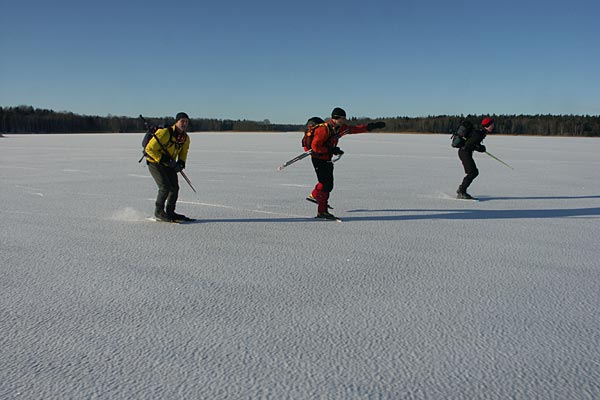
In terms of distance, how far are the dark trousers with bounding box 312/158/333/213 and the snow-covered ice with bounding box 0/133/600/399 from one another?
0.39 metres

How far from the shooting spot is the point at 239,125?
11294 centimetres

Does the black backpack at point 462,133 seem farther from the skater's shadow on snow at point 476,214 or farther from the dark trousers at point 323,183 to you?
the dark trousers at point 323,183

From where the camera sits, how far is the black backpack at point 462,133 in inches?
397

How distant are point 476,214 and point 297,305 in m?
5.26

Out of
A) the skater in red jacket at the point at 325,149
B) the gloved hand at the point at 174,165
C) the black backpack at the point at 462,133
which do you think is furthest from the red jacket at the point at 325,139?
the black backpack at the point at 462,133

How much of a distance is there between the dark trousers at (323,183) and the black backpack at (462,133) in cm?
390

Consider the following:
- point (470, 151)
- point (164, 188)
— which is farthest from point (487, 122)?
point (164, 188)

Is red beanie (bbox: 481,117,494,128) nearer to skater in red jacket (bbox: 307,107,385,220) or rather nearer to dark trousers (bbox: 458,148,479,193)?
dark trousers (bbox: 458,148,479,193)

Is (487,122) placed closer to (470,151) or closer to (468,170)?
(470,151)

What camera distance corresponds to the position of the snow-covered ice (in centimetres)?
250

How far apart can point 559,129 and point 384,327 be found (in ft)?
389

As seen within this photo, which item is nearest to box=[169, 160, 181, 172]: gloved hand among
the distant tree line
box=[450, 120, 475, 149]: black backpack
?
box=[450, 120, 475, 149]: black backpack

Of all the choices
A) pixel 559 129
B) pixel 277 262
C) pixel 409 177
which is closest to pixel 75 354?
pixel 277 262

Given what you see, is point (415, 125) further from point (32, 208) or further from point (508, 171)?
point (32, 208)
